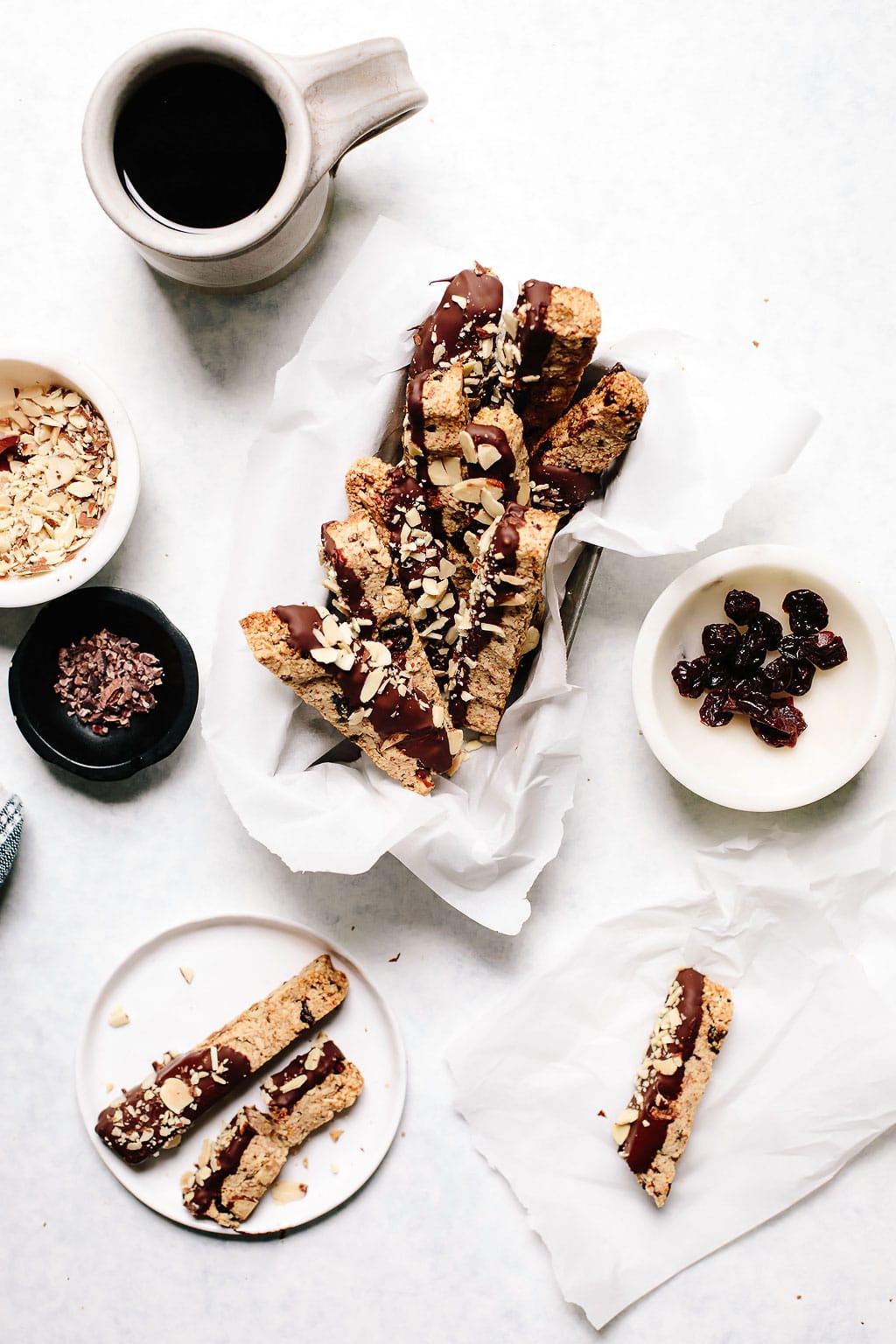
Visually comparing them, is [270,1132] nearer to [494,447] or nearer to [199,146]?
[494,447]

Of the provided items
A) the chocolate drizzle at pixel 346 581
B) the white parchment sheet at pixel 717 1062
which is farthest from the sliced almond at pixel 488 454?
the white parchment sheet at pixel 717 1062

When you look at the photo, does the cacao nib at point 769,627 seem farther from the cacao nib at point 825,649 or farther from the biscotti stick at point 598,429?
the biscotti stick at point 598,429

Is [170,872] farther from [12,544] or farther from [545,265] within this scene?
[545,265]

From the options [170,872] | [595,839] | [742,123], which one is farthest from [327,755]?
[742,123]

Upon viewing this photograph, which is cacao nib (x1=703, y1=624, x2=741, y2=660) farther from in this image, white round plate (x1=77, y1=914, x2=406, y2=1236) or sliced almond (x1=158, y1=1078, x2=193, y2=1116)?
sliced almond (x1=158, y1=1078, x2=193, y2=1116)

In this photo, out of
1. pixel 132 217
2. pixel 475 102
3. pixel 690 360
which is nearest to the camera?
pixel 132 217

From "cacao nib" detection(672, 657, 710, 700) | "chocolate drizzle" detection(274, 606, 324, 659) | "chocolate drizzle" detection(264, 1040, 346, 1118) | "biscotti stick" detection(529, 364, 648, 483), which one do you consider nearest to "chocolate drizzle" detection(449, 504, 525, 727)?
"biscotti stick" detection(529, 364, 648, 483)
